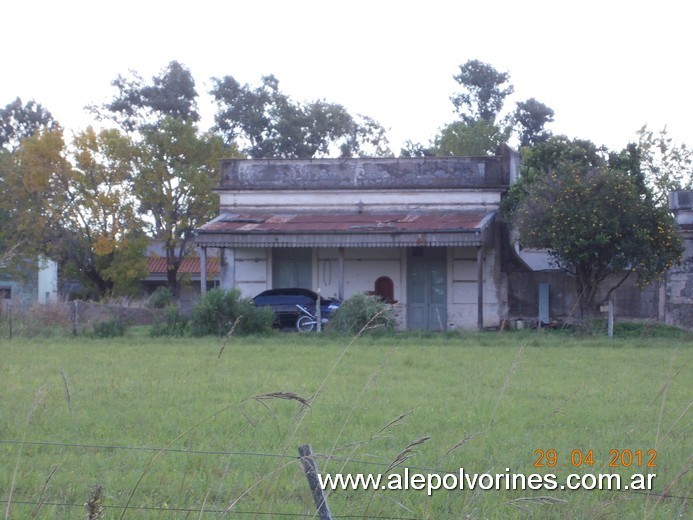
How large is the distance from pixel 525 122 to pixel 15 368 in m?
43.4

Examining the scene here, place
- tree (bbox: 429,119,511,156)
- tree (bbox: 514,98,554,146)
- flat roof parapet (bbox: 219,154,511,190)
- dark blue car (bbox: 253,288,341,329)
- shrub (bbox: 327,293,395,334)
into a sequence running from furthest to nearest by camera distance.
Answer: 1. tree (bbox: 514,98,554,146)
2. tree (bbox: 429,119,511,156)
3. flat roof parapet (bbox: 219,154,511,190)
4. dark blue car (bbox: 253,288,341,329)
5. shrub (bbox: 327,293,395,334)

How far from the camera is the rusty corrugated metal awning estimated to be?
23.8 metres

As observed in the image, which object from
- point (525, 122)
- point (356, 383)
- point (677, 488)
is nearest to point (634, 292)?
point (356, 383)

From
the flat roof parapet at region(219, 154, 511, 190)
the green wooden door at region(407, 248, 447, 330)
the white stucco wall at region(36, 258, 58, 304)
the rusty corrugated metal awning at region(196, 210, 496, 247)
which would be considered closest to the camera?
the rusty corrugated metal awning at region(196, 210, 496, 247)

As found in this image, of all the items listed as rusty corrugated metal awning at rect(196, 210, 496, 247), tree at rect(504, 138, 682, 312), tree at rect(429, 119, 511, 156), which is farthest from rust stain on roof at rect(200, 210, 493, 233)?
tree at rect(429, 119, 511, 156)

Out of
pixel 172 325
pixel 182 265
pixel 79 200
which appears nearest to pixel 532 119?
pixel 182 265

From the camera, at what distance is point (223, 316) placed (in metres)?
22.0

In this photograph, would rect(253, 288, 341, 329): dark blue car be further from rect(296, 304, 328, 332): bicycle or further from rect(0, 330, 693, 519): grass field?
rect(0, 330, 693, 519): grass field

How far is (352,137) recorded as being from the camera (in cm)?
5303

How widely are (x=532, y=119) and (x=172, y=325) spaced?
36.1m

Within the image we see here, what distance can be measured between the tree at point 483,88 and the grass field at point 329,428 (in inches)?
1500

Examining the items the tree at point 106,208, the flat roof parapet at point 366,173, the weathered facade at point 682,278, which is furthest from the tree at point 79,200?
the weathered facade at point 682,278

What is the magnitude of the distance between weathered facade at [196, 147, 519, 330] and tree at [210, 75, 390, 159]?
77.6 ft

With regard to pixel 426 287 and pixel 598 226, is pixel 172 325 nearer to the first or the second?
pixel 426 287
